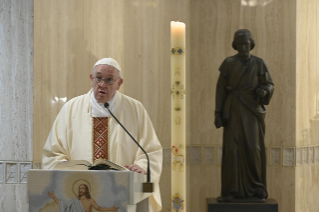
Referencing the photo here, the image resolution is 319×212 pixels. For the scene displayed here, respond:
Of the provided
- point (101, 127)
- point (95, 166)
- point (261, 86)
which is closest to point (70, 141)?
point (101, 127)

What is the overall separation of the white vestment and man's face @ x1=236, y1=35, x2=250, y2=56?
141 cm

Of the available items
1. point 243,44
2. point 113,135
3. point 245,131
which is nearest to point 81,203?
point 113,135

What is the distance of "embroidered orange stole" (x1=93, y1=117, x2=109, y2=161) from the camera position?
3941mm

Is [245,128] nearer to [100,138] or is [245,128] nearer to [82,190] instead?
[100,138]

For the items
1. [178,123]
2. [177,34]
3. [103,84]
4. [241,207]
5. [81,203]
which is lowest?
[241,207]

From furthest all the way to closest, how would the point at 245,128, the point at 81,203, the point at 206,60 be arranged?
the point at 206,60, the point at 245,128, the point at 81,203

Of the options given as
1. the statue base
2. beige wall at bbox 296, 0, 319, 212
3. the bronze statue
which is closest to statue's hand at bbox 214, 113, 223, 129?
the bronze statue

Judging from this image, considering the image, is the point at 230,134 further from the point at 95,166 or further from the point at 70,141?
the point at 95,166

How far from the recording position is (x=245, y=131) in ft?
15.3

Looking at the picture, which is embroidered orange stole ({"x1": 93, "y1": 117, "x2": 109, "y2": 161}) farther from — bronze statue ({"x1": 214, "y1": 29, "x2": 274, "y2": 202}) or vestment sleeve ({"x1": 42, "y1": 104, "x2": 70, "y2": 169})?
bronze statue ({"x1": 214, "y1": 29, "x2": 274, "y2": 202})

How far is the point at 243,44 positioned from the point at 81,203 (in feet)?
9.52

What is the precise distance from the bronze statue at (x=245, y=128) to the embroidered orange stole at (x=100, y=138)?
136 centimetres

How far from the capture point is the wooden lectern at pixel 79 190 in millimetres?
2453

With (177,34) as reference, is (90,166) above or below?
below
